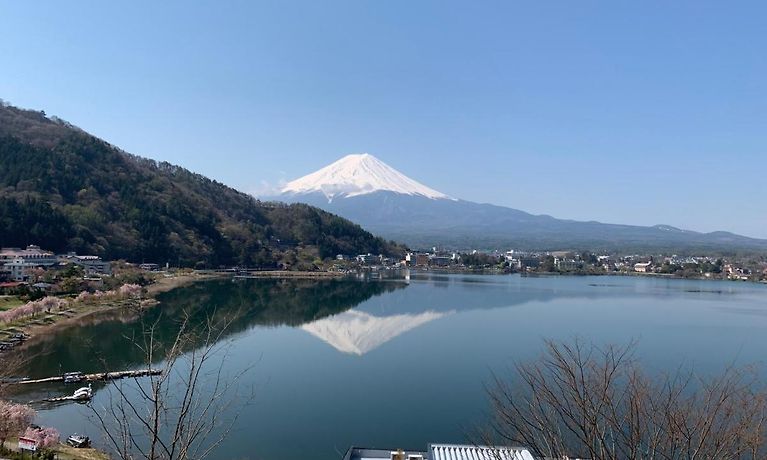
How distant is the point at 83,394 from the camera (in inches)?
195

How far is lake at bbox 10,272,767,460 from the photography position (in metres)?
4.46

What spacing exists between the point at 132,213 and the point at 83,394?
53.4 ft

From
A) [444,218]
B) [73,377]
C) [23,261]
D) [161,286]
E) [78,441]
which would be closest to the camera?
[78,441]

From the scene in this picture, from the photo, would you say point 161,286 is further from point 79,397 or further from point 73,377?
point 79,397

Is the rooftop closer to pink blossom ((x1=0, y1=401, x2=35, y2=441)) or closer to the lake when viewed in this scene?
the lake

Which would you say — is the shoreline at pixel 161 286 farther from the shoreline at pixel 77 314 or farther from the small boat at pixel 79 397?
the small boat at pixel 79 397

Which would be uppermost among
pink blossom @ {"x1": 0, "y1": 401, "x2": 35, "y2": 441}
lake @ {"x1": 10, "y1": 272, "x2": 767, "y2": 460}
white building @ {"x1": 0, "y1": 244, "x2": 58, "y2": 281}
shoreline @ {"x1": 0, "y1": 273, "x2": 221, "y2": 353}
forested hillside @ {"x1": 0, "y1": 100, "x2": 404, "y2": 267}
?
forested hillside @ {"x1": 0, "y1": 100, "x2": 404, "y2": 267}

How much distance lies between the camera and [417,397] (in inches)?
213

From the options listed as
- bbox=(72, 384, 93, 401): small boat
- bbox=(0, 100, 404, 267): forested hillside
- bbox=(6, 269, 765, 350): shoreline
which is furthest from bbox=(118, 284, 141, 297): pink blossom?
bbox=(72, 384, 93, 401): small boat

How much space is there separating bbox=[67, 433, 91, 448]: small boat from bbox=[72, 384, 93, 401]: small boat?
1.12 metres

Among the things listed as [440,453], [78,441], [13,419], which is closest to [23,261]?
[78,441]

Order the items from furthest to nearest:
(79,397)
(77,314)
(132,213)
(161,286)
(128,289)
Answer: (132,213) < (161,286) < (128,289) < (77,314) < (79,397)

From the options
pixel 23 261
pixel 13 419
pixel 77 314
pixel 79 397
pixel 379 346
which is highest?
pixel 23 261

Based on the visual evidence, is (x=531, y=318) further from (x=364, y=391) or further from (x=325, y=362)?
(x=364, y=391)
